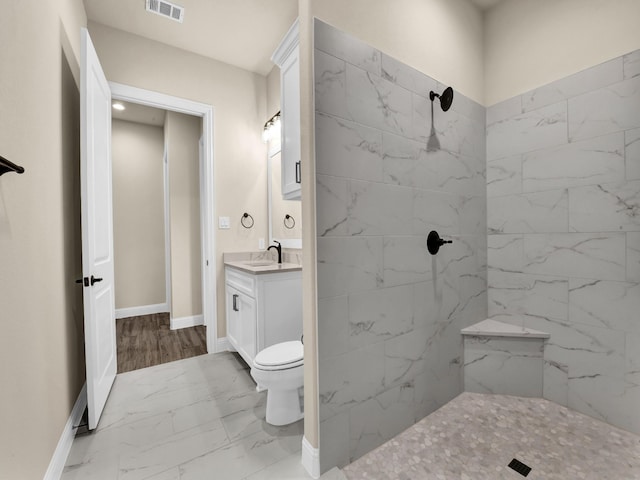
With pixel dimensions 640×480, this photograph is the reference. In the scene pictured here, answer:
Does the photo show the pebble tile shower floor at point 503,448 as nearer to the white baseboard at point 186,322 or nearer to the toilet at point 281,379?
the toilet at point 281,379

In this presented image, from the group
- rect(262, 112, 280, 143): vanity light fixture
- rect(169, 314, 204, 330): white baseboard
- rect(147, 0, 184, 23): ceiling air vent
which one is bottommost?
rect(169, 314, 204, 330): white baseboard

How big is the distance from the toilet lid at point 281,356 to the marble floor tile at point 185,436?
0.39 metres

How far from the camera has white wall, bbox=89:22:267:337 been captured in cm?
252

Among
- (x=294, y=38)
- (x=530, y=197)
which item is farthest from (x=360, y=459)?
(x=294, y=38)

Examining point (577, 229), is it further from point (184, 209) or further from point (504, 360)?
point (184, 209)

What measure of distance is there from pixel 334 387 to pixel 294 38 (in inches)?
78.2

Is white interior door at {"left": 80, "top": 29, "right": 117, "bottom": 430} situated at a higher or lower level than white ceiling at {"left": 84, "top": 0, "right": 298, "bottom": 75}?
lower

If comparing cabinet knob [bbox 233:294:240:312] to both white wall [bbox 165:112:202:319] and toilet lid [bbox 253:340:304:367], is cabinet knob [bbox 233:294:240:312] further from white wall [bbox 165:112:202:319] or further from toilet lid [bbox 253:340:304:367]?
white wall [bbox 165:112:202:319]

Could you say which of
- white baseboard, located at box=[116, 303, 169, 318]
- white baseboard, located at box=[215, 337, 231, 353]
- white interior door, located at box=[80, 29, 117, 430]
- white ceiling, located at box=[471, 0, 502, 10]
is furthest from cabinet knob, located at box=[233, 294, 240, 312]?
white ceiling, located at box=[471, 0, 502, 10]

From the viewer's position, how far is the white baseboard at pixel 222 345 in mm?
2878

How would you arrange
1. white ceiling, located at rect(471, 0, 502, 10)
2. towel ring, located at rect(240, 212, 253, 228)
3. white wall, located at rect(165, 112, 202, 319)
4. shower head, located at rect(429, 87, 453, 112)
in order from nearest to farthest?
shower head, located at rect(429, 87, 453, 112) → white ceiling, located at rect(471, 0, 502, 10) → towel ring, located at rect(240, 212, 253, 228) → white wall, located at rect(165, 112, 202, 319)

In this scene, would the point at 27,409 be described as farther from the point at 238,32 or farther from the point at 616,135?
the point at 616,135

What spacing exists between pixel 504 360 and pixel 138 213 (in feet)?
15.7

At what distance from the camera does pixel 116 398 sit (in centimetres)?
206
